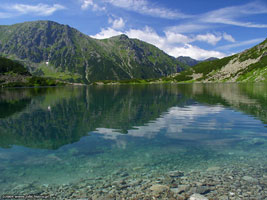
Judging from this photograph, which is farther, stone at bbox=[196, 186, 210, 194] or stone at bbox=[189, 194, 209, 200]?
stone at bbox=[196, 186, 210, 194]

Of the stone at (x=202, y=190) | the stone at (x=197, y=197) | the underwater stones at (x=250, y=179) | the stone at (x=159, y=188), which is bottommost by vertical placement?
the stone at (x=159, y=188)

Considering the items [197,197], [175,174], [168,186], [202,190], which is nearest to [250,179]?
[202,190]

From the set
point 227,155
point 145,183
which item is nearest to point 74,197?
point 145,183

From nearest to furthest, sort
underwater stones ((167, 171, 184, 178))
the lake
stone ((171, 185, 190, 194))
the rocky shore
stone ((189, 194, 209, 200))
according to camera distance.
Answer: stone ((189, 194, 209, 200)) → the rocky shore → stone ((171, 185, 190, 194)) → the lake → underwater stones ((167, 171, 184, 178))

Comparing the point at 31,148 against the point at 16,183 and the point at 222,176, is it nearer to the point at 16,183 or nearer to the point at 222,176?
the point at 16,183

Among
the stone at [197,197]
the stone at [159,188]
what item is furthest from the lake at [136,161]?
the stone at [197,197]

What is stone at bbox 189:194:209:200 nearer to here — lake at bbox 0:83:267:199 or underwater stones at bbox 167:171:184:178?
lake at bbox 0:83:267:199

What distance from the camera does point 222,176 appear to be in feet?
50.3

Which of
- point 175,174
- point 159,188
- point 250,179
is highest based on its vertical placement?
point 250,179

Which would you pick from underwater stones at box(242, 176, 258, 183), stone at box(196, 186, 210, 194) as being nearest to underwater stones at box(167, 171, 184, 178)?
stone at box(196, 186, 210, 194)

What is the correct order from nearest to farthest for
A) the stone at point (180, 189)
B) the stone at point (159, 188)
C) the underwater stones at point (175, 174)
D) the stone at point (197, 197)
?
the stone at point (197, 197), the stone at point (180, 189), the stone at point (159, 188), the underwater stones at point (175, 174)

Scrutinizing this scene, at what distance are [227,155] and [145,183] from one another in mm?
9584

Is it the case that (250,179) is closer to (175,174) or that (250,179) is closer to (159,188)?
(175,174)

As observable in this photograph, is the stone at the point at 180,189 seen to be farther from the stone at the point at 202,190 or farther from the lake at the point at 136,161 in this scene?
the stone at the point at 202,190
